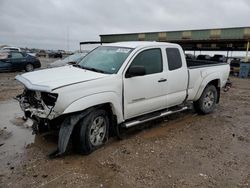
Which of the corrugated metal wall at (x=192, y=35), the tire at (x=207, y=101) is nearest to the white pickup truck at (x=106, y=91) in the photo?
the tire at (x=207, y=101)

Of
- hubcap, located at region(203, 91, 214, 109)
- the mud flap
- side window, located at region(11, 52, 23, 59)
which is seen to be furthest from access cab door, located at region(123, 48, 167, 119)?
side window, located at region(11, 52, 23, 59)

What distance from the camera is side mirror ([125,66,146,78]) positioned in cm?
451

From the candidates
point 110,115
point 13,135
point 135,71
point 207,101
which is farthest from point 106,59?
point 207,101

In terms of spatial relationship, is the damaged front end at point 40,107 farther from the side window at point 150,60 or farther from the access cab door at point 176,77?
the access cab door at point 176,77

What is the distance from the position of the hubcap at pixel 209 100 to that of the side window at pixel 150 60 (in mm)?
2288

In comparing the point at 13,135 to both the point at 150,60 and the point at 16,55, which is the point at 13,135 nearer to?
the point at 150,60

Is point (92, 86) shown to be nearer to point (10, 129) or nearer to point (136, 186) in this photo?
point (136, 186)

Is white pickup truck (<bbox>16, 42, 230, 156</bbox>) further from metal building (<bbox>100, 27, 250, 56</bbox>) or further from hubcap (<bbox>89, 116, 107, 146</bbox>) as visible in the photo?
metal building (<bbox>100, 27, 250, 56</bbox>)

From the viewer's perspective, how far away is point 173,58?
18.6 feet

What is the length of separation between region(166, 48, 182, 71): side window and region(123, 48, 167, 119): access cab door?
0.78 feet

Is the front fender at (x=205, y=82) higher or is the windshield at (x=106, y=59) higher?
the windshield at (x=106, y=59)

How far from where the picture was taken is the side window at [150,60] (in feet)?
16.3

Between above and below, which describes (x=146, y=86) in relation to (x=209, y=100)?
above

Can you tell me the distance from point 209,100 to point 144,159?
3693 millimetres
